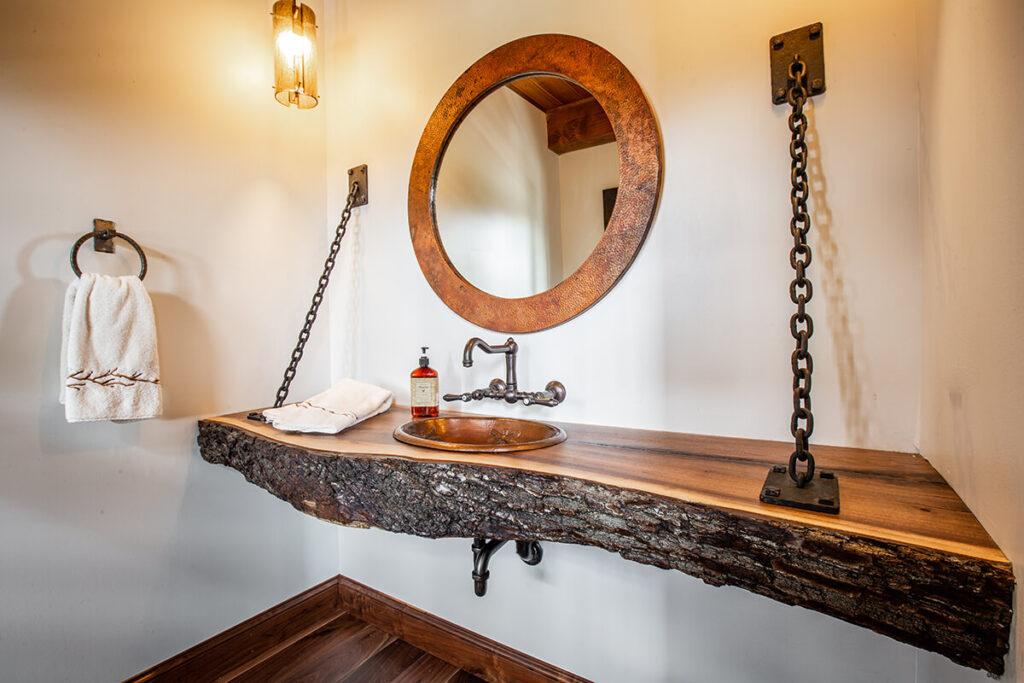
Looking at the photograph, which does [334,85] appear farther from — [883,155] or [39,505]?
[883,155]

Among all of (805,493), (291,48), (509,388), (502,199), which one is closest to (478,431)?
(509,388)

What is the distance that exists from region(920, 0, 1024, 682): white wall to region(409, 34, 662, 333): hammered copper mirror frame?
20.1 inches

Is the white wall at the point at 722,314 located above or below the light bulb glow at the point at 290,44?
below

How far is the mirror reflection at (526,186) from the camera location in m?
A: 1.20

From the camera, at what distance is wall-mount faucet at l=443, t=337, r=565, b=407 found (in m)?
1.23

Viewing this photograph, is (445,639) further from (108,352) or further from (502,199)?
(502,199)

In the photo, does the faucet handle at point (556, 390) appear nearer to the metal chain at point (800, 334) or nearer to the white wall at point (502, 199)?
the white wall at point (502, 199)

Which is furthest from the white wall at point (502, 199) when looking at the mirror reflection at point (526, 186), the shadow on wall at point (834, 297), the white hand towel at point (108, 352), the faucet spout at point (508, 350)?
the white hand towel at point (108, 352)

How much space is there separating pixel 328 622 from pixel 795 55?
2.14 meters

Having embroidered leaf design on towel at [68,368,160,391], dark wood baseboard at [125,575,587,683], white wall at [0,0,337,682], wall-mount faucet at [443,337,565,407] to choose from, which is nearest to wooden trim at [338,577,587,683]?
dark wood baseboard at [125,575,587,683]

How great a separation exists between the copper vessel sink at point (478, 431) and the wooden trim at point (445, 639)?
25.2 inches

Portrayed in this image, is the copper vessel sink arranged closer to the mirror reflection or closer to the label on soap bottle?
the label on soap bottle

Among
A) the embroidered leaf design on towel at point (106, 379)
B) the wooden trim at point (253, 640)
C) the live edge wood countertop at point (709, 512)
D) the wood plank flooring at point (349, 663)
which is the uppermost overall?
the embroidered leaf design on towel at point (106, 379)

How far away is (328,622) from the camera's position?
167 cm
